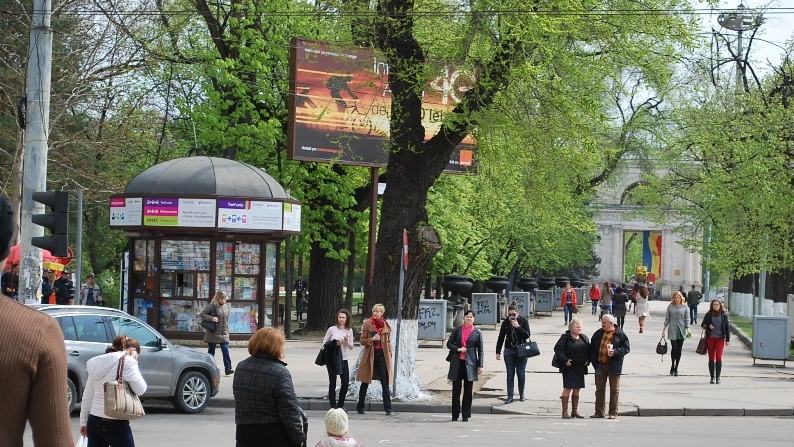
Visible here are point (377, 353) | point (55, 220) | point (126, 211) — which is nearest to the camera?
point (55, 220)

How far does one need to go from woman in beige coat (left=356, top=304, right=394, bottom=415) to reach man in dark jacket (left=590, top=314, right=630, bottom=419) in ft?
10.5

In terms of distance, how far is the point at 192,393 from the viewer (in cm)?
1788

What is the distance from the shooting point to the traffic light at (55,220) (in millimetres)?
16500

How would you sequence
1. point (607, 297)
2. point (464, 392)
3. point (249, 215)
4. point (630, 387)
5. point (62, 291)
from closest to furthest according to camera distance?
Result: point (464, 392) → point (630, 387) → point (249, 215) → point (62, 291) → point (607, 297)

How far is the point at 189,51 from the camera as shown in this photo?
3722 cm

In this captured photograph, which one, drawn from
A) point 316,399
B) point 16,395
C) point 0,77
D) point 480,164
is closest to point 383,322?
point 316,399

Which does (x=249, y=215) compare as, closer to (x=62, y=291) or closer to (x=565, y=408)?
(x=62, y=291)

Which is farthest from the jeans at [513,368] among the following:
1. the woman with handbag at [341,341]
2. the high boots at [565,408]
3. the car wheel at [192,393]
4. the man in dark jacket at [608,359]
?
the car wheel at [192,393]

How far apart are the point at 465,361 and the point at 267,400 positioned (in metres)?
9.53

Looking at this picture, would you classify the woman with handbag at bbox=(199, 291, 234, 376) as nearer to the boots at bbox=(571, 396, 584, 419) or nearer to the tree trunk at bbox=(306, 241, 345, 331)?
the boots at bbox=(571, 396, 584, 419)

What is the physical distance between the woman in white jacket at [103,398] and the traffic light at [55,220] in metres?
6.47

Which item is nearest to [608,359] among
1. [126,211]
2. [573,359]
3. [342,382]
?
[573,359]

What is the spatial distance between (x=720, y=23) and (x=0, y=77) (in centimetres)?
3281

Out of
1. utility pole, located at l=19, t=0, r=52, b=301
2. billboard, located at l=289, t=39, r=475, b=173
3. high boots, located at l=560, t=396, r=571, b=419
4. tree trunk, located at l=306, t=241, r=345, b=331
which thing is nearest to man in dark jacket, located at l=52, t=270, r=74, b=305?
tree trunk, located at l=306, t=241, r=345, b=331
